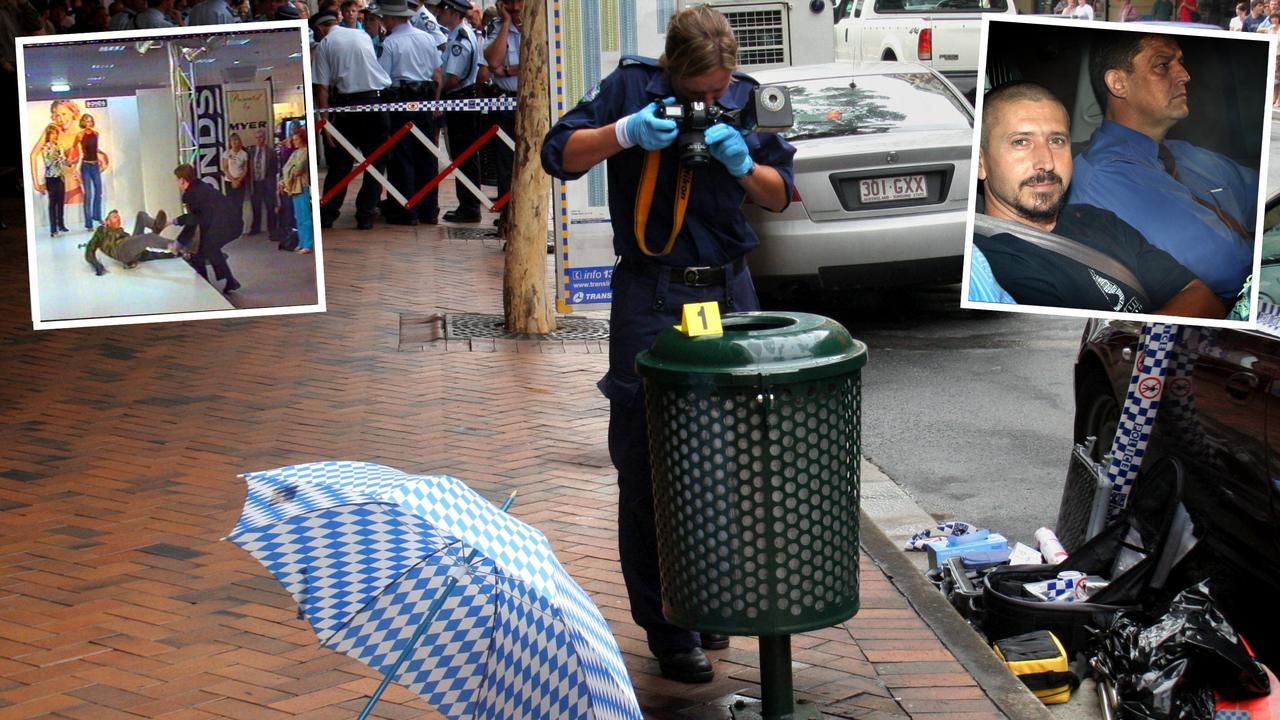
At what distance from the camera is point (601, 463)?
682 centimetres

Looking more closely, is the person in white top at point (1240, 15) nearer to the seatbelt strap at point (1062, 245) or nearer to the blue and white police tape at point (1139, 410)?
the blue and white police tape at point (1139, 410)

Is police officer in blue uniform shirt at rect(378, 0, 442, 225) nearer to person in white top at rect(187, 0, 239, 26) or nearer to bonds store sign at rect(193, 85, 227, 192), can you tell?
person in white top at rect(187, 0, 239, 26)

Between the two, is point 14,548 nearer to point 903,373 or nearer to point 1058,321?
point 903,373

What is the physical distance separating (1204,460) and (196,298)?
11.0 ft

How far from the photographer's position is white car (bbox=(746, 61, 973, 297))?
9352 mm

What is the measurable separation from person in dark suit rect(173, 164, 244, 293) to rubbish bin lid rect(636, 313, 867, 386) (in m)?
1.57

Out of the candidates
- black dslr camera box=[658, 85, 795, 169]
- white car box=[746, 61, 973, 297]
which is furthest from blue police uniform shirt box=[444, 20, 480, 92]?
black dslr camera box=[658, 85, 795, 169]

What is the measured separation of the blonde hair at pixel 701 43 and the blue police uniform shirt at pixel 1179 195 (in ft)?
3.74

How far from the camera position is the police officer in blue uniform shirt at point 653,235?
433cm

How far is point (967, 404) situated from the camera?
27.5ft

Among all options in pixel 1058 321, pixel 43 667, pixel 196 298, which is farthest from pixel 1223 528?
pixel 1058 321

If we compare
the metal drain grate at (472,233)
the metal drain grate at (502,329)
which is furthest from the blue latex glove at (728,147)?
the metal drain grate at (472,233)

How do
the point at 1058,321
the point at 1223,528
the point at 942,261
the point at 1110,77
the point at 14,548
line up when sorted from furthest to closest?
the point at 1058,321, the point at 942,261, the point at 14,548, the point at 1223,528, the point at 1110,77

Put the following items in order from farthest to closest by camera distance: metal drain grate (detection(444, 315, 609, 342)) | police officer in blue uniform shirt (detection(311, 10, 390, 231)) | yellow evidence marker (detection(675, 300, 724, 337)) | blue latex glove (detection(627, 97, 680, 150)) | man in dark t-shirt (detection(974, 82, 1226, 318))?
1. police officer in blue uniform shirt (detection(311, 10, 390, 231))
2. metal drain grate (detection(444, 315, 609, 342))
3. man in dark t-shirt (detection(974, 82, 1226, 318))
4. blue latex glove (detection(627, 97, 680, 150))
5. yellow evidence marker (detection(675, 300, 724, 337))
